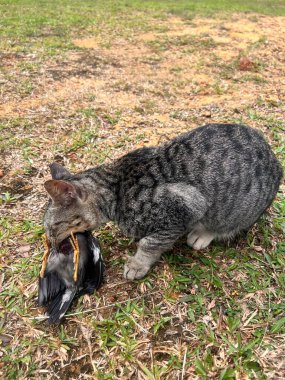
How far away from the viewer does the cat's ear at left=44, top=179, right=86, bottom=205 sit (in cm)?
301

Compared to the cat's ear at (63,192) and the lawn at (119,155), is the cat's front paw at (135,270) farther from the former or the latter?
the cat's ear at (63,192)

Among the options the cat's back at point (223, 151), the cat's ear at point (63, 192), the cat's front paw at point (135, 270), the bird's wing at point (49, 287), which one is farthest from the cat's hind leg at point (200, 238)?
the bird's wing at point (49, 287)

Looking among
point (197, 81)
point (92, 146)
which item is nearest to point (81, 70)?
point (197, 81)

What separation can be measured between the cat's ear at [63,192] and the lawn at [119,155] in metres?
0.83

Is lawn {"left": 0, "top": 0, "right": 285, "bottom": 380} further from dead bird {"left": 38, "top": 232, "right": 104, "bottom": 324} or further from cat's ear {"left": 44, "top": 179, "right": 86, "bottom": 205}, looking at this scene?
cat's ear {"left": 44, "top": 179, "right": 86, "bottom": 205}

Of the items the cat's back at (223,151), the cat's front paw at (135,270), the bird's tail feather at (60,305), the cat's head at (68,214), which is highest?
the cat's back at (223,151)

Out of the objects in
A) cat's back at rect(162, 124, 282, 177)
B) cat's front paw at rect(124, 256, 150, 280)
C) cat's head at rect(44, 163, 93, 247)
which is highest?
cat's back at rect(162, 124, 282, 177)

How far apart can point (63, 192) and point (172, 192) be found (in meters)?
0.98

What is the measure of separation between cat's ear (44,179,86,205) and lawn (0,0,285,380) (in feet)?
2.71

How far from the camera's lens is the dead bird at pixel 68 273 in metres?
3.19

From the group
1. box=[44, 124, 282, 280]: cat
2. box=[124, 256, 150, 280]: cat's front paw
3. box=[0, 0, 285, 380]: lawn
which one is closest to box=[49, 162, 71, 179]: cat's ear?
box=[44, 124, 282, 280]: cat

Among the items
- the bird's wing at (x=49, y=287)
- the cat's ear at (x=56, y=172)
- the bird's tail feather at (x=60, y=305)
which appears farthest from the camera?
the cat's ear at (x=56, y=172)

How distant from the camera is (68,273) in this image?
3266mm

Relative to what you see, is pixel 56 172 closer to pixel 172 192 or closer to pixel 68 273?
pixel 68 273
